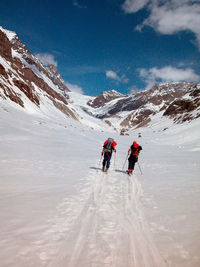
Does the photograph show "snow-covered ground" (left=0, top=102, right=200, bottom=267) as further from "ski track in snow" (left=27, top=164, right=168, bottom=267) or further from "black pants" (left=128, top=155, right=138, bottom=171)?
"black pants" (left=128, top=155, right=138, bottom=171)

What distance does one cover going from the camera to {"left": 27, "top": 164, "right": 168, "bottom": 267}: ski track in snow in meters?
2.59

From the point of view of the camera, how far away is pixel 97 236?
3201 millimetres

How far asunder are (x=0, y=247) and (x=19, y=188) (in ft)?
9.00

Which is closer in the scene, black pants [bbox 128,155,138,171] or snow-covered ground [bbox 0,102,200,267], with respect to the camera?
snow-covered ground [bbox 0,102,200,267]

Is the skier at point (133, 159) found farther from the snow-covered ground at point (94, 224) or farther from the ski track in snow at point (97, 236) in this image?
the ski track in snow at point (97, 236)

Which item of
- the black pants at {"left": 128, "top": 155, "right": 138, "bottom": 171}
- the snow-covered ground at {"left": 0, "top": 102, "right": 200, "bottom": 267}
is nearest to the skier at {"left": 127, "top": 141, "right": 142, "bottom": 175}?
the black pants at {"left": 128, "top": 155, "right": 138, "bottom": 171}

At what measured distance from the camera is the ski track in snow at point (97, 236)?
2.59 metres

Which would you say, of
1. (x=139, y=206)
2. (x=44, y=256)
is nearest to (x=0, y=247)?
(x=44, y=256)

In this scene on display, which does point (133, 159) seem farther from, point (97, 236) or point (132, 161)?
point (97, 236)

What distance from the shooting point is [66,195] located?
517 centimetres

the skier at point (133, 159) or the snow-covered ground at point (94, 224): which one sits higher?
the skier at point (133, 159)

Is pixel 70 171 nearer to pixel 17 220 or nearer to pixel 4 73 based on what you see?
pixel 17 220

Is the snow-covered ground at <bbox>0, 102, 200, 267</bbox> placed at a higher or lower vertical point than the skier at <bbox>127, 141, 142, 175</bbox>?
lower

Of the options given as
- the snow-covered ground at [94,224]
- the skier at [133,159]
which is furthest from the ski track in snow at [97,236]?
the skier at [133,159]
